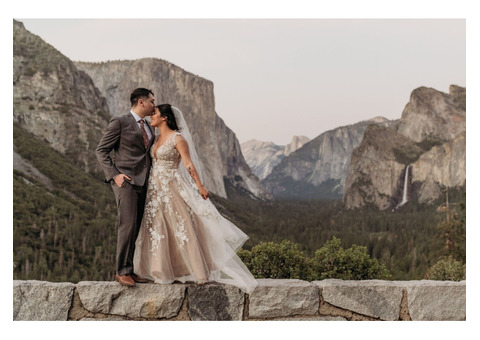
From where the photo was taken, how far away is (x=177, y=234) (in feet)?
22.1

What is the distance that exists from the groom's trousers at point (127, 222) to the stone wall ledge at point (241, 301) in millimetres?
301

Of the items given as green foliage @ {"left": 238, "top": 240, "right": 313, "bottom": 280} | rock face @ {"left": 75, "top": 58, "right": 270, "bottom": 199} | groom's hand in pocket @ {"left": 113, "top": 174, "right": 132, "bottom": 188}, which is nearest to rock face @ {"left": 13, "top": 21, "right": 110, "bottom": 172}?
rock face @ {"left": 75, "top": 58, "right": 270, "bottom": 199}

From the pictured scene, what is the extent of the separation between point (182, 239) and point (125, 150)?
56.0 inches

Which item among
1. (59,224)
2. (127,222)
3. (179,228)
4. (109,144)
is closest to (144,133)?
(109,144)

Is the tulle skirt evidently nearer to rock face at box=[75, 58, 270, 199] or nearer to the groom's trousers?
the groom's trousers

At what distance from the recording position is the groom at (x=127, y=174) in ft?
21.5

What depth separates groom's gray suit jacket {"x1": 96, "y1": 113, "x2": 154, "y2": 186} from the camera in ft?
21.7

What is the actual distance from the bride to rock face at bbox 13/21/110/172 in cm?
13104

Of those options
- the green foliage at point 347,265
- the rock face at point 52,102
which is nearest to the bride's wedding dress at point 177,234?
the green foliage at point 347,265

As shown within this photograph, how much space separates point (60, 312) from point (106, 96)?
7462 inches

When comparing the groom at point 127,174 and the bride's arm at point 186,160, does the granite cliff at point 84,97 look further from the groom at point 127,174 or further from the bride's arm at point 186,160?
the bride's arm at point 186,160


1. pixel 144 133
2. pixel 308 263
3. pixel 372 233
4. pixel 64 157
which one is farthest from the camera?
pixel 372 233

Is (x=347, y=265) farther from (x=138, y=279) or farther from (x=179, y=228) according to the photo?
(x=138, y=279)
